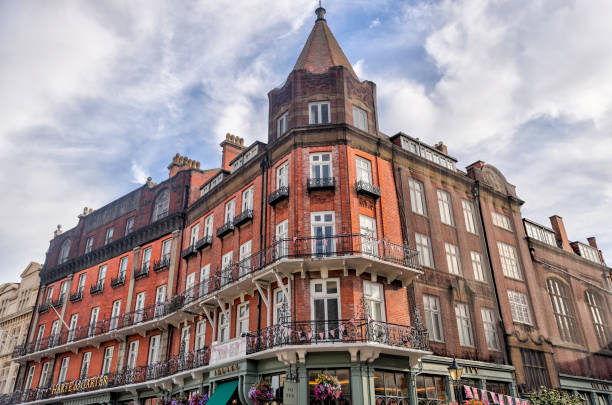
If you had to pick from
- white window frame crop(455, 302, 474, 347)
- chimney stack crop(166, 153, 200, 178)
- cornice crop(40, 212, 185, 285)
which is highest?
chimney stack crop(166, 153, 200, 178)

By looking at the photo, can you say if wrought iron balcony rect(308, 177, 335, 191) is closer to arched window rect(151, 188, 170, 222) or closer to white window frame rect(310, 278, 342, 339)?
white window frame rect(310, 278, 342, 339)

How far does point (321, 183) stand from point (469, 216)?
37.9ft

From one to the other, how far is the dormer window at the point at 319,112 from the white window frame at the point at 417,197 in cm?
590

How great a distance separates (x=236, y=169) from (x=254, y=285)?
29.7 feet

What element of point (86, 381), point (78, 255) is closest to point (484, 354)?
point (86, 381)

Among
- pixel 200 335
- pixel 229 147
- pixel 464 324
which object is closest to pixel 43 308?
pixel 200 335

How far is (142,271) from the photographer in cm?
3300

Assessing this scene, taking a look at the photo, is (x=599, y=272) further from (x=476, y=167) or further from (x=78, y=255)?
(x=78, y=255)

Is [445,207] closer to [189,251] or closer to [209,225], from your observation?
[209,225]

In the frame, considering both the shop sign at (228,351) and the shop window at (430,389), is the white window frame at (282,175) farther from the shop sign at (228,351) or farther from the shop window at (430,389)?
the shop window at (430,389)

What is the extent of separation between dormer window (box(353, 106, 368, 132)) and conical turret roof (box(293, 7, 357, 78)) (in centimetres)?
265

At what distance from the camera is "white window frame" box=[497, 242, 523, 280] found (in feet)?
95.1

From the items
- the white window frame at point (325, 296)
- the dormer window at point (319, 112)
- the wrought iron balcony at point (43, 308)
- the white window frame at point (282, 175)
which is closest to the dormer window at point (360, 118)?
the dormer window at point (319, 112)

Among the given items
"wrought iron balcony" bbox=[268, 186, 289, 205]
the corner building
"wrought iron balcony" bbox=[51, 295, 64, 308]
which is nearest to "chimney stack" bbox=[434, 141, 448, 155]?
the corner building
